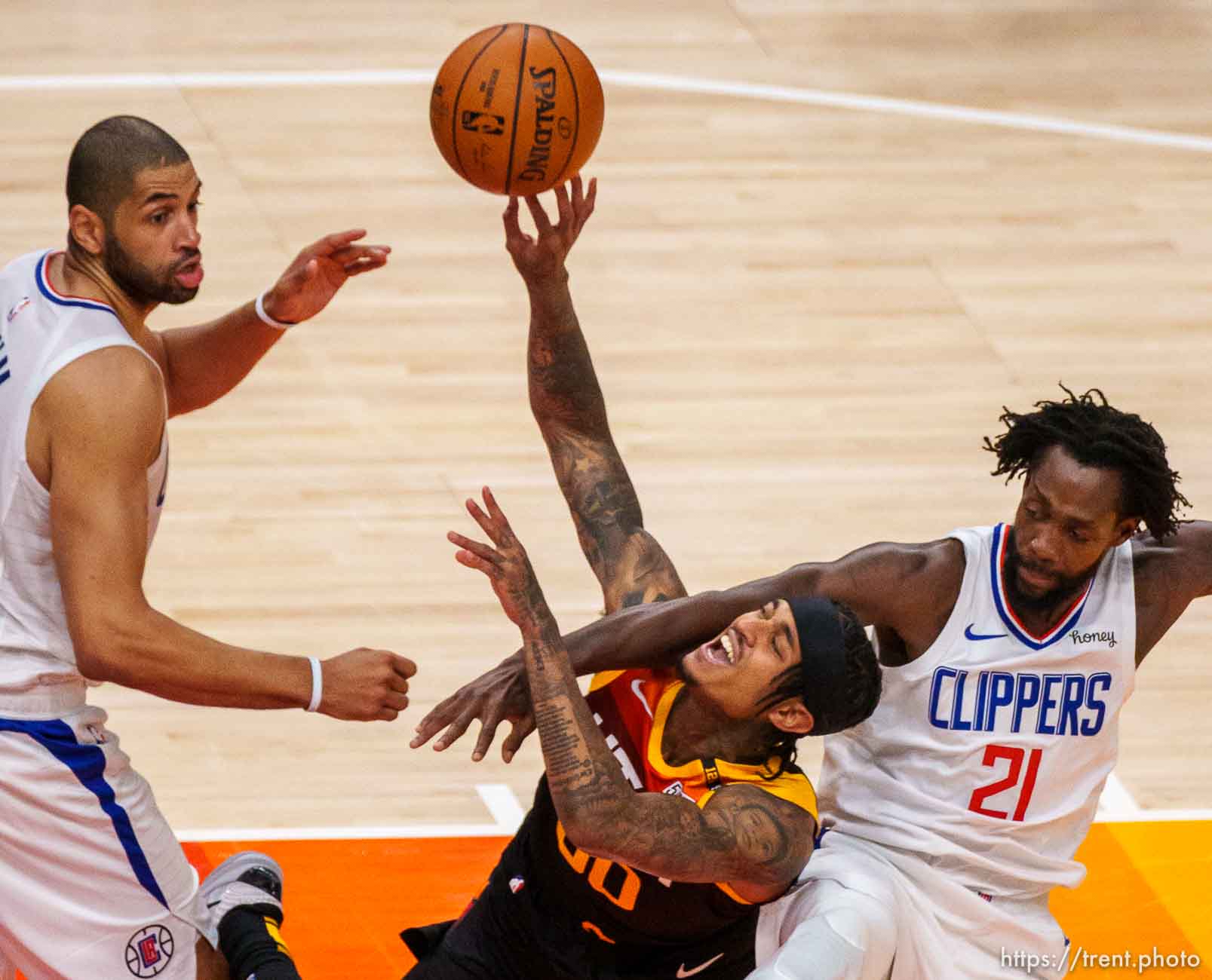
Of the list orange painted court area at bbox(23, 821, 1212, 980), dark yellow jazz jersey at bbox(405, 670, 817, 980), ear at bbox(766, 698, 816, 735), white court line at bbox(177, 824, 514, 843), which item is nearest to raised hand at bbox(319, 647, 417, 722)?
dark yellow jazz jersey at bbox(405, 670, 817, 980)

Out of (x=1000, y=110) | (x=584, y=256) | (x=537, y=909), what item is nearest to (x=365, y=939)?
(x=537, y=909)

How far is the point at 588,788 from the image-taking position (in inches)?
178

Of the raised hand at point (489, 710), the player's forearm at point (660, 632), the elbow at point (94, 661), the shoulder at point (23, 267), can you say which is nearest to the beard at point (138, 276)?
the shoulder at point (23, 267)

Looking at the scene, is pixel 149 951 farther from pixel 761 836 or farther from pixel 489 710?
pixel 761 836

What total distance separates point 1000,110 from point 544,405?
23.2 feet

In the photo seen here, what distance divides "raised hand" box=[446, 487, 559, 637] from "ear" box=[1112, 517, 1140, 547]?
4.99 ft

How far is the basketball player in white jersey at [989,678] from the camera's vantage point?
16.6 feet

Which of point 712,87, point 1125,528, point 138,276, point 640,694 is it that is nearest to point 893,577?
point 1125,528

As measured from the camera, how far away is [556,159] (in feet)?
18.8

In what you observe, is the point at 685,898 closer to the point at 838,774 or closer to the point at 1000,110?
the point at 838,774

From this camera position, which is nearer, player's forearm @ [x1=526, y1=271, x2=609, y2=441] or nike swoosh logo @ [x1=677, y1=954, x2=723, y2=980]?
nike swoosh logo @ [x1=677, y1=954, x2=723, y2=980]

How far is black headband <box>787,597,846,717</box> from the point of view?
4789mm

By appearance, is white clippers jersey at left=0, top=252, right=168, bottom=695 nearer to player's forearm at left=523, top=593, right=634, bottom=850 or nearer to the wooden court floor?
player's forearm at left=523, top=593, right=634, bottom=850

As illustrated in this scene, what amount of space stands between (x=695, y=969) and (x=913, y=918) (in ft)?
1.84
